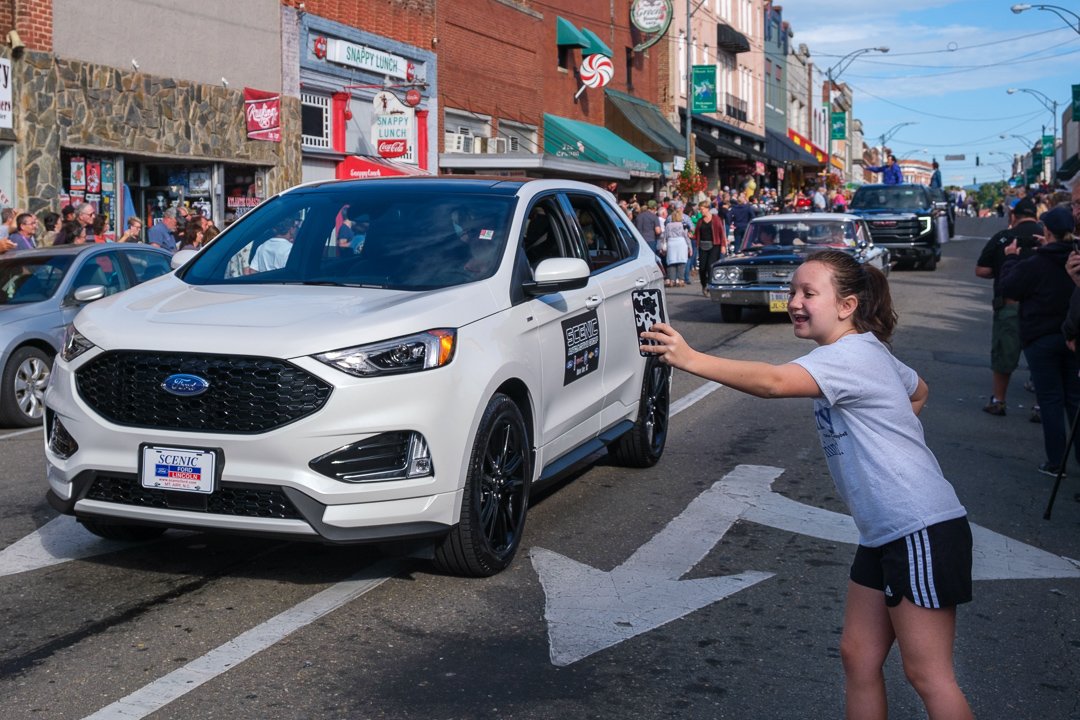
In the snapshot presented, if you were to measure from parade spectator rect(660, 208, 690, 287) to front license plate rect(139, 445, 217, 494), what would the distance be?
72.7 ft

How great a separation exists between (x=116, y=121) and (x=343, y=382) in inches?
658

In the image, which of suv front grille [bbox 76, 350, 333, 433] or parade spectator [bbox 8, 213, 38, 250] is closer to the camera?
suv front grille [bbox 76, 350, 333, 433]

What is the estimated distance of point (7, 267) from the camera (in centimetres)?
1168

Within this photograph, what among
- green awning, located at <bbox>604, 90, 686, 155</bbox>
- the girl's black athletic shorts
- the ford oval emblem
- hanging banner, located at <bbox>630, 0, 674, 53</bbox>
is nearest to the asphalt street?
Answer: the ford oval emblem

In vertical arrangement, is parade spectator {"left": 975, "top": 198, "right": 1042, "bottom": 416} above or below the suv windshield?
below

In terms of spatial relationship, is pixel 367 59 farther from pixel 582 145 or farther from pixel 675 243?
pixel 582 145

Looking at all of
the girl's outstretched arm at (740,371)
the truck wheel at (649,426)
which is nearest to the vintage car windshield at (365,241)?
the truck wheel at (649,426)

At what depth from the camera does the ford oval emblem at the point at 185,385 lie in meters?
5.17

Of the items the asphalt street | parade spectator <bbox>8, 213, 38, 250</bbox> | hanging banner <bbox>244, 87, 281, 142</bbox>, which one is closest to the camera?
the asphalt street

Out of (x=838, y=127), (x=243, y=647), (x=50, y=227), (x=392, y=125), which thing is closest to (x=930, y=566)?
(x=243, y=647)

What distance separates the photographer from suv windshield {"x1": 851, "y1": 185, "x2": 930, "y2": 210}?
101ft

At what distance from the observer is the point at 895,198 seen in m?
31.0

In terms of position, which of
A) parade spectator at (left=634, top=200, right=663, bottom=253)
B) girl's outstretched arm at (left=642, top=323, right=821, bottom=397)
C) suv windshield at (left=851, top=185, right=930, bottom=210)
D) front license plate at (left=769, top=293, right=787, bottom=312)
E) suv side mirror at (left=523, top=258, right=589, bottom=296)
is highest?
suv windshield at (left=851, top=185, right=930, bottom=210)

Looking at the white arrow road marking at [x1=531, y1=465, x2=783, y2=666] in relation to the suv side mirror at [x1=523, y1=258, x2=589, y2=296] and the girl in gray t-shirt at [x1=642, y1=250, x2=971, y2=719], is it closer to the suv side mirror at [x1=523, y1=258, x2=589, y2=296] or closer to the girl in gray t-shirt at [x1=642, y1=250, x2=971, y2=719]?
the suv side mirror at [x1=523, y1=258, x2=589, y2=296]
